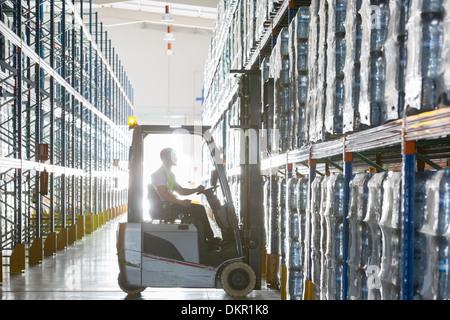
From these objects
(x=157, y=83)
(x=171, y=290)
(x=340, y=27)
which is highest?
(x=157, y=83)

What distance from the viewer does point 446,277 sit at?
2.83 metres

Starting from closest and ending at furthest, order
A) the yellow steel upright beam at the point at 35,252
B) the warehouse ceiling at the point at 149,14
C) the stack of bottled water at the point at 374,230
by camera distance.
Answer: the stack of bottled water at the point at 374,230 → the yellow steel upright beam at the point at 35,252 → the warehouse ceiling at the point at 149,14

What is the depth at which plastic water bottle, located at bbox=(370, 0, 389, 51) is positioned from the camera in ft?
11.1

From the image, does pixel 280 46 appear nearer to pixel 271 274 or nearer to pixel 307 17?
pixel 307 17

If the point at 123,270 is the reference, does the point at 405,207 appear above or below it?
above

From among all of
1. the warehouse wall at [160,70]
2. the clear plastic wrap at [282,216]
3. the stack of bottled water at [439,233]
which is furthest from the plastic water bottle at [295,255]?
the warehouse wall at [160,70]

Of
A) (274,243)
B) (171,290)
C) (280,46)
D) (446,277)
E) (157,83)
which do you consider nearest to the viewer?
(446,277)

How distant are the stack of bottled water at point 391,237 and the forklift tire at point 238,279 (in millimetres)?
4004

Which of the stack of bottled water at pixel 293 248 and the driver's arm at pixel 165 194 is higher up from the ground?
the driver's arm at pixel 165 194

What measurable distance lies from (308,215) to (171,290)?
3696mm

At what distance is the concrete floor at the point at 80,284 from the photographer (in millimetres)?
→ 7840

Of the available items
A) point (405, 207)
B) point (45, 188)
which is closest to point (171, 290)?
point (45, 188)

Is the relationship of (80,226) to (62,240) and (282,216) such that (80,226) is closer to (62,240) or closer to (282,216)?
(62,240)

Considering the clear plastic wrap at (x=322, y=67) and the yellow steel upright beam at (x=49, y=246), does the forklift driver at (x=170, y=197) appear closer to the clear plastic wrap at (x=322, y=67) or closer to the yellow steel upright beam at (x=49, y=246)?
the clear plastic wrap at (x=322, y=67)
